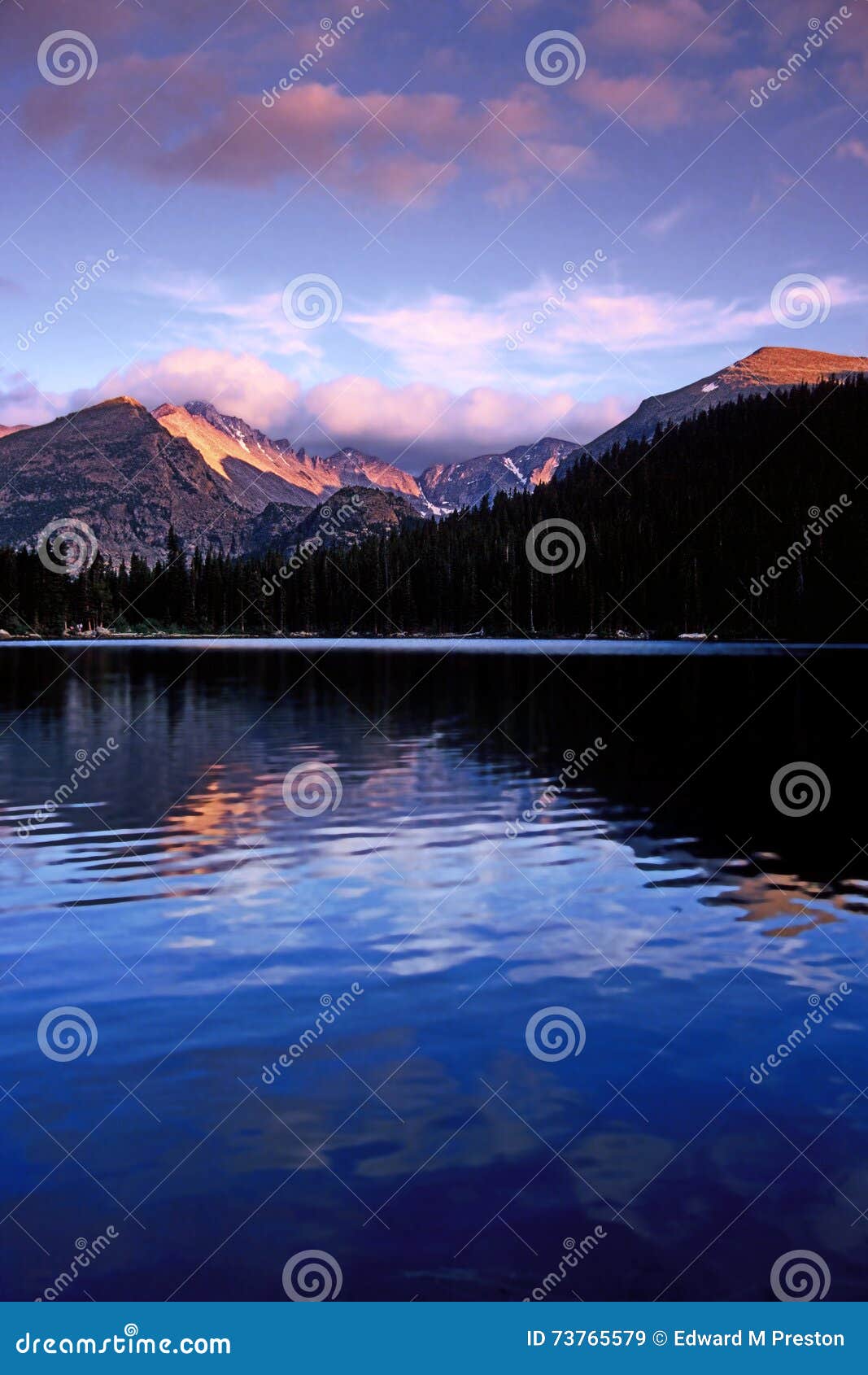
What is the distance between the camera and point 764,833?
98.0 feet

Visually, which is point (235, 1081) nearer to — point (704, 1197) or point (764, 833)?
point (704, 1197)

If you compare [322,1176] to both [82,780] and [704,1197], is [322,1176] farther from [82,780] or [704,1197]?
[82,780]

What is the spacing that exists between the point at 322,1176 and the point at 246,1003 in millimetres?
5599

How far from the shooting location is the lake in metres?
9.89

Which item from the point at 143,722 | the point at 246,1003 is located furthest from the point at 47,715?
the point at 246,1003

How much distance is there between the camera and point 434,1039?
14.9 m

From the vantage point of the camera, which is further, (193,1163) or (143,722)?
(143,722)

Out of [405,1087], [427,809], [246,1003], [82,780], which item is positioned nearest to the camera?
[405,1087]

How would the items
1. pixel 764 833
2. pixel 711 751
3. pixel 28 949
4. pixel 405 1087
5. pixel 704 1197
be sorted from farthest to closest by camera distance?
1. pixel 711 751
2. pixel 764 833
3. pixel 28 949
4. pixel 405 1087
5. pixel 704 1197

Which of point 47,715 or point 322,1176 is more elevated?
point 322,1176

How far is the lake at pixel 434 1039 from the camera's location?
9.89 meters

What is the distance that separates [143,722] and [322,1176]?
54780 millimetres

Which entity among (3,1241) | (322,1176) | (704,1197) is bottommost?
(3,1241)
